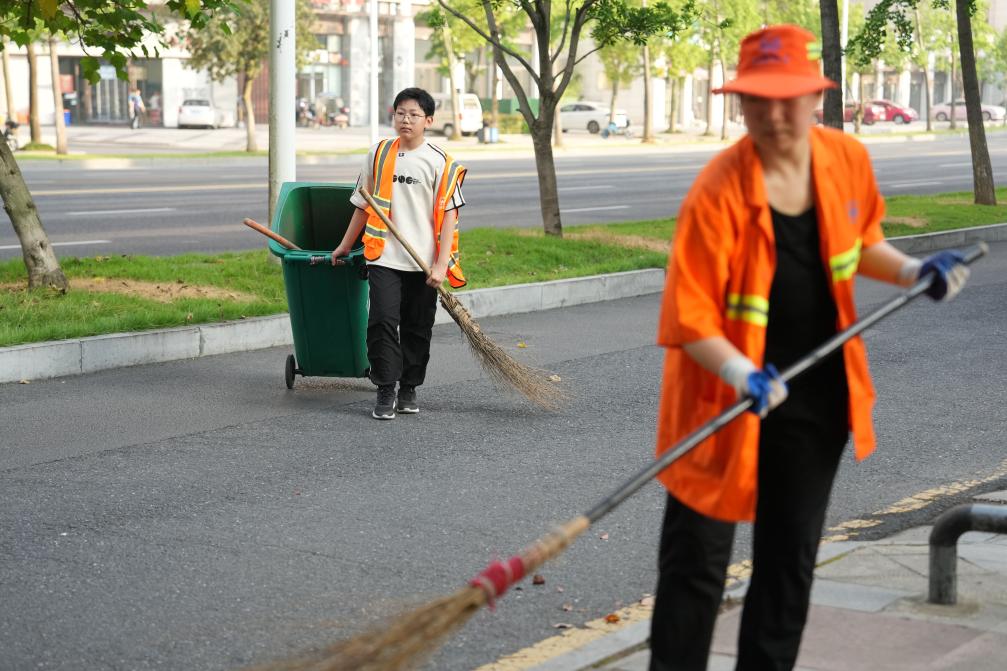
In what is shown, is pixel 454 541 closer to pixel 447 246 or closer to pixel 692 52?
pixel 447 246

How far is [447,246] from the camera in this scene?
7.85 meters

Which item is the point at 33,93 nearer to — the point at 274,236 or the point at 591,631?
the point at 274,236

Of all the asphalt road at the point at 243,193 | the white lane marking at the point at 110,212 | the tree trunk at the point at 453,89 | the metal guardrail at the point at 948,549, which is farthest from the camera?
the tree trunk at the point at 453,89

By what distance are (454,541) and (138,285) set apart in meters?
6.81

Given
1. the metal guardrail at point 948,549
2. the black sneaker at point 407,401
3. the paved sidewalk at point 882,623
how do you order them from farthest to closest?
1. the black sneaker at point 407,401
2. the metal guardrail at point 948,549
3. the paved sidewalk at point 882,623

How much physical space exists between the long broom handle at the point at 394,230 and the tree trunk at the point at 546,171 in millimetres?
7796

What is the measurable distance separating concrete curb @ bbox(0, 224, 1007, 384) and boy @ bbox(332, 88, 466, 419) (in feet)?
7.47

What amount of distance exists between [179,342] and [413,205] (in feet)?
8.82

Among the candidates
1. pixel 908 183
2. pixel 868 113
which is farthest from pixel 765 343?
pixel 868 113

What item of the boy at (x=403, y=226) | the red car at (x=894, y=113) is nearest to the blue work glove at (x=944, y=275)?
the boy at (x=403, y=226)

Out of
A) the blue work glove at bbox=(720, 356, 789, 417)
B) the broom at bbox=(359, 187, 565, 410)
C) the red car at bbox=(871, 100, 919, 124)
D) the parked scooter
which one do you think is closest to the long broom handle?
the broom at bbox=(359, 187, 565, 410)

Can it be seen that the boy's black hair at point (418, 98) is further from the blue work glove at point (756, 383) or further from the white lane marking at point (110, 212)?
the white lane marking at point (110, 212)

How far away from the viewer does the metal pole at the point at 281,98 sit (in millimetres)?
12773

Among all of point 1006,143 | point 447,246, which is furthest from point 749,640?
point 1006,143
